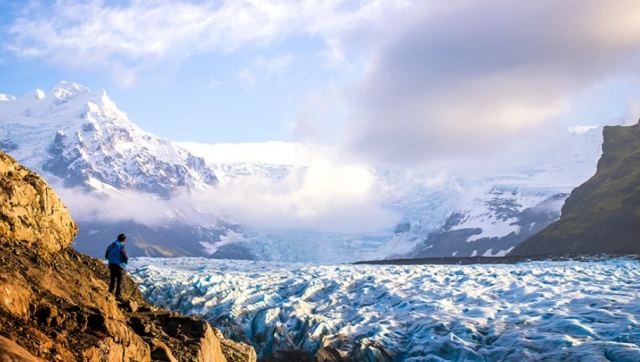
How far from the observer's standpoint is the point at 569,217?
133 meters

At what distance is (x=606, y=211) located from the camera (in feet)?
396

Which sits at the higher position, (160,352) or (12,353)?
(12,353)

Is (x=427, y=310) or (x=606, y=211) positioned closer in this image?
(x=427, y=310)

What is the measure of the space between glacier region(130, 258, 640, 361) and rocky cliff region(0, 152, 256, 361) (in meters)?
9.77

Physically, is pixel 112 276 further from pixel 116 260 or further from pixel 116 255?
pixel 116 255

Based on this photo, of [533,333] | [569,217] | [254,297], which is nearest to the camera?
[533,333]

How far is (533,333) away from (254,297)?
52.5 ft

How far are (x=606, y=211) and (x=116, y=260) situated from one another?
385ft

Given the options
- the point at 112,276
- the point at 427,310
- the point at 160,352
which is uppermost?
the point at 112,276

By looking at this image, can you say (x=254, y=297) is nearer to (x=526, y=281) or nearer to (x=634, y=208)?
(x=526, y=281)

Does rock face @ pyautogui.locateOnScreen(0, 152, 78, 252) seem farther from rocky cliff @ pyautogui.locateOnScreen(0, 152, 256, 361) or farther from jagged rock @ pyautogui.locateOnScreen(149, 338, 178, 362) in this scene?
jagged rock @ pyautogui.locateOnScreen(149, 338, 178, 362)

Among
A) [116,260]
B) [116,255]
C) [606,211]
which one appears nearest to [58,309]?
[116,255]

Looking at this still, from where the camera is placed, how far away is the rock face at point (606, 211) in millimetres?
107312

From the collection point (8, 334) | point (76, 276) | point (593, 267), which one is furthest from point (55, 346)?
point (593, 267)
